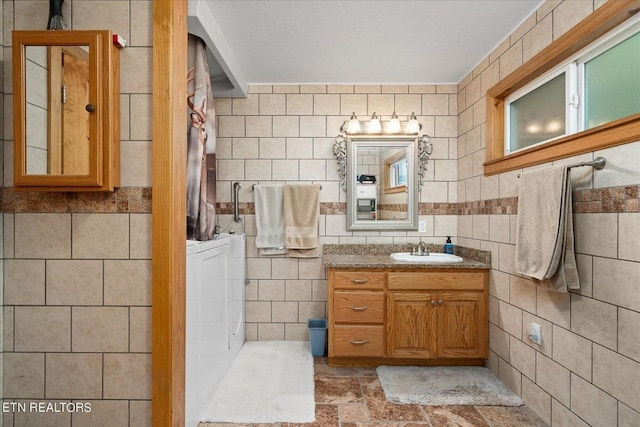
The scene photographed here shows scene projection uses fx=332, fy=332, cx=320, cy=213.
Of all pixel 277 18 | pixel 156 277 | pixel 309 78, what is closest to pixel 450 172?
pixel 309 78

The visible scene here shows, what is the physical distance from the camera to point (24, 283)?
55.7 inches

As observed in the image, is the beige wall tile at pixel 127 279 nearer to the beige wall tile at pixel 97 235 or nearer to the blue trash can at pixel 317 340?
the beige wall tile at pixel 97 235

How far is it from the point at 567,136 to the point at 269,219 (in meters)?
2.21

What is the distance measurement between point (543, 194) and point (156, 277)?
193cm

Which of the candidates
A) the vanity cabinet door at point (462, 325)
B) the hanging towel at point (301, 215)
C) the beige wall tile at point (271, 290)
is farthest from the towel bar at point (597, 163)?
the beige wall tile at point (271, 290)

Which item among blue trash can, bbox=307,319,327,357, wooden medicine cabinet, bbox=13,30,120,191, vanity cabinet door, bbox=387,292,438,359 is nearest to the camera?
wooden medicine cabinet, bbox=13,30,120,191

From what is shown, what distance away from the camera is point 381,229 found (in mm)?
3045

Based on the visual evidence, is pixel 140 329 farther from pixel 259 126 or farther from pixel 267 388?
pixel 259 126

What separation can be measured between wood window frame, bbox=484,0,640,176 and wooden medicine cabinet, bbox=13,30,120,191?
2.11 meters

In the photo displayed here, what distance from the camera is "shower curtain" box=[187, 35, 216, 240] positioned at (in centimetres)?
202

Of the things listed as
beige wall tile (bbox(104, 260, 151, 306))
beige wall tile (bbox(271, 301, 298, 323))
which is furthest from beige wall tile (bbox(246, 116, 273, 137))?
beige wall tile (bbox(104, 260, 151, 306))

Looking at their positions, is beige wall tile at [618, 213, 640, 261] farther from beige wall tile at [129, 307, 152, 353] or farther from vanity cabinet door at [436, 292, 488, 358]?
beige wall tile at [129, 307, 152, 353]

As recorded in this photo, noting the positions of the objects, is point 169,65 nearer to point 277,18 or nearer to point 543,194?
point 277,18

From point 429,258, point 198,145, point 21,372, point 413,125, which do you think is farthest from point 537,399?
point 21,372
